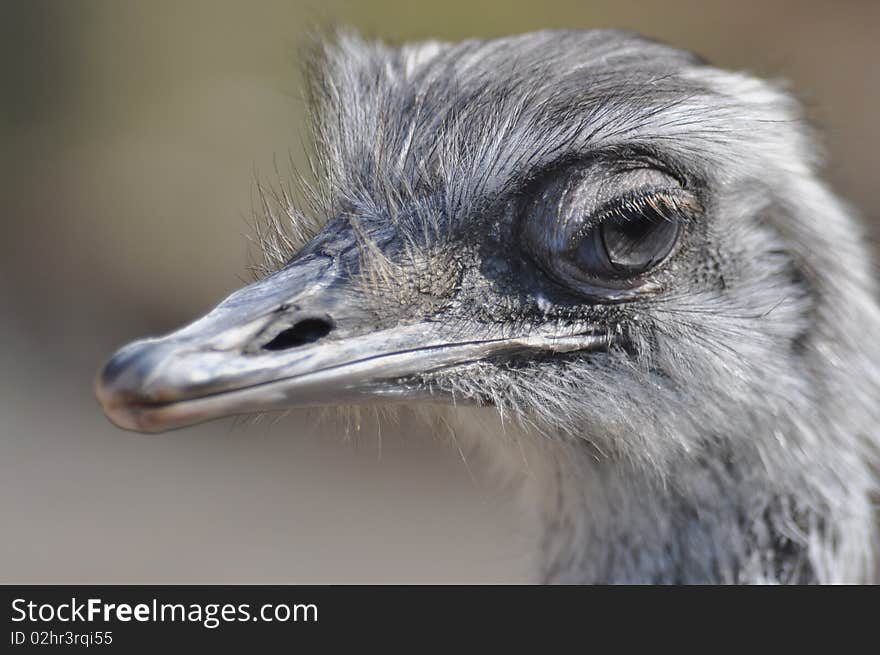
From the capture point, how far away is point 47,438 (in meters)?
6.24

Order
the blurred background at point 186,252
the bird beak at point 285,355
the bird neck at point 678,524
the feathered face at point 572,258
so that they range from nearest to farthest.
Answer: the bird beak at point 285,355 → the feathered face at point 572,258 → the bird neck at point 678,524 → the blurred background at point 186,252

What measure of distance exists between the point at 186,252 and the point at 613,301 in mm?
4724

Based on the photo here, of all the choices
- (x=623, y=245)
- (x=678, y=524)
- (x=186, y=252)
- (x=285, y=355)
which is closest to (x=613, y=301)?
(x=623, y=245)

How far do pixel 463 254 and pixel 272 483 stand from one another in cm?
416

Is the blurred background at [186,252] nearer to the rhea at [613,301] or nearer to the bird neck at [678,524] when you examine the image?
the bird neck at [678,524]

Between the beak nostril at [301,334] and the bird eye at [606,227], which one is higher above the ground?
the bird eye at [606,227]

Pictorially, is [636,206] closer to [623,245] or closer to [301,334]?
[623,245]

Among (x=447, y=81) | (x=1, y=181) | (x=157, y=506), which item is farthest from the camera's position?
(x=1, y=181)

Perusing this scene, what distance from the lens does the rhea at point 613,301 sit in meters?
1.98

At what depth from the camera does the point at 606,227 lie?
202cm

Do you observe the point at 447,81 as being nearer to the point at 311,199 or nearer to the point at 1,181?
the point at 311,199

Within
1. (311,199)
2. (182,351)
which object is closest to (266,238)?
(311,199)

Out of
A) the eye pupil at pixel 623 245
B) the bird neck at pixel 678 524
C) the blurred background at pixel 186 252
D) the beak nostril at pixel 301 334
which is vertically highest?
the blurred background at pixel 186 252

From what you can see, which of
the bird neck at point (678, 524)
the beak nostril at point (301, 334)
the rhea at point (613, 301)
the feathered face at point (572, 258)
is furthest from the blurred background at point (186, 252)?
the beak nostril at point (301, 334)
